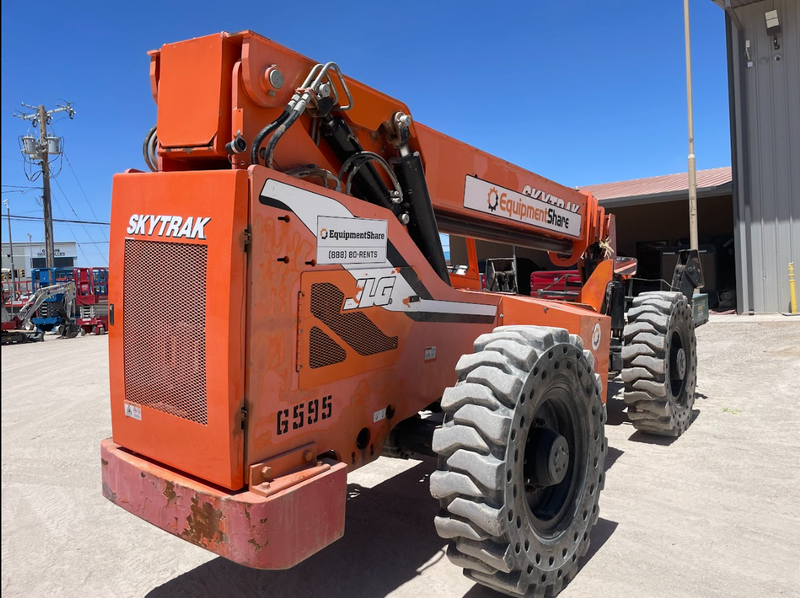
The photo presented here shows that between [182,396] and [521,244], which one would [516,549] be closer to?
[182,396]

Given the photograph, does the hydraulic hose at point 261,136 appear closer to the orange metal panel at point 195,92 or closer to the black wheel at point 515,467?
the orange metal panel at point 195,92

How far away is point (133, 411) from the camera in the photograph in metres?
3.22

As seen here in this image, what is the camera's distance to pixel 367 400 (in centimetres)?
355

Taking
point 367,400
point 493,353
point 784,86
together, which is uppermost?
point 784,86

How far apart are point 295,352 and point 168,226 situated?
879mm

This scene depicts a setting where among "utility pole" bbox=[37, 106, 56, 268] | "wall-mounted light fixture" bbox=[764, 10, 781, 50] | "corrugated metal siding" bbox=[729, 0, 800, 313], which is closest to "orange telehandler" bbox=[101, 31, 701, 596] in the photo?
"corrugated metal siding" bbox=[729, 0, 800, 313]

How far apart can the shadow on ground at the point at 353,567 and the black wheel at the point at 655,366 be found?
2.70m

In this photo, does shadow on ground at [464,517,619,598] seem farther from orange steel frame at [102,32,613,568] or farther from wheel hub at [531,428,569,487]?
orange steel frame at [102,32,613,568]

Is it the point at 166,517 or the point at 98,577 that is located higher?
the point at 166,517

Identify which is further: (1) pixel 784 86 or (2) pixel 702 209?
(2) pixel 702 209

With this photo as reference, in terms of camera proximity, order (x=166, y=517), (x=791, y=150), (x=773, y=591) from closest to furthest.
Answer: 1. (x=166, y=517)
2. (x=773, y=591)
3. (x=791, y=150)

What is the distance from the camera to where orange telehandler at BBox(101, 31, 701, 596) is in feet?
9.07

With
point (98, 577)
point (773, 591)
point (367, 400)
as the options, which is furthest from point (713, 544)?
point (98, 577)

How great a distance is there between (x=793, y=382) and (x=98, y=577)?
8976mm
